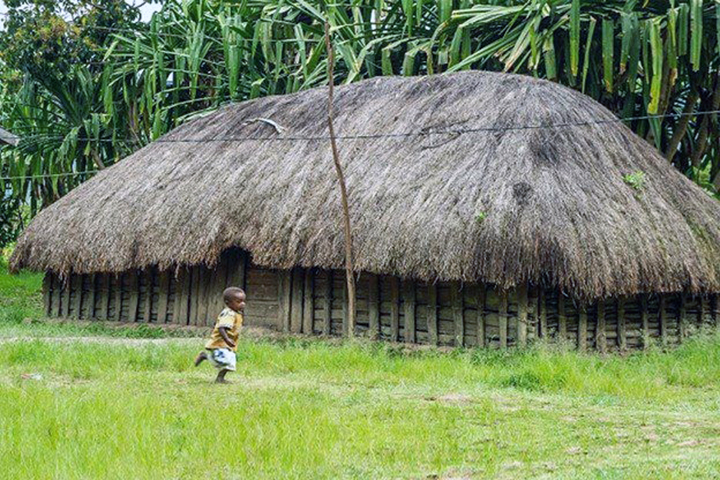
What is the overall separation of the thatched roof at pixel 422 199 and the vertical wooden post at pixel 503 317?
0.62 m

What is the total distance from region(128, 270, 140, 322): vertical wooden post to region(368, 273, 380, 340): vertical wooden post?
4.66 m

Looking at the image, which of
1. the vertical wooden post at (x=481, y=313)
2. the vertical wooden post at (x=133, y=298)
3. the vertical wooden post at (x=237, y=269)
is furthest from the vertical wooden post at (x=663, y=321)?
the vertical wooden post at (x=133, y=298)

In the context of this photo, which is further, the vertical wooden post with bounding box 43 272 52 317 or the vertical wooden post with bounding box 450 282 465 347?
the vertical wooden post with bounding box 43 272 52 317

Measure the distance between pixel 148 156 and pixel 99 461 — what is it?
493 inches

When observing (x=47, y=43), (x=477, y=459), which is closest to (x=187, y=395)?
(x=477, y=459)

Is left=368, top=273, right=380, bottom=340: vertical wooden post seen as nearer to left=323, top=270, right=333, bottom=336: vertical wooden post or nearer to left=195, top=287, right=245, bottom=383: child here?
left=323, top=270, right=333, bottom=336: vertical wooden post

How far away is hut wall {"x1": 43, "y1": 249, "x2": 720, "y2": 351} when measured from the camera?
12820 millimetres

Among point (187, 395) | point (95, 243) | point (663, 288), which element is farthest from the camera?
point (95, 243)

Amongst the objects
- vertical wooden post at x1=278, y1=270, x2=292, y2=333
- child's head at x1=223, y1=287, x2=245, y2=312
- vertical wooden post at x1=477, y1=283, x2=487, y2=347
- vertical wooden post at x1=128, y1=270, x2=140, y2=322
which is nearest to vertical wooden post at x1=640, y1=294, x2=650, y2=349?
vertical wooden post at x1=477, y1=283, x2=487, y2=347

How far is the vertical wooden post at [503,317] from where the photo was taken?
1266cm

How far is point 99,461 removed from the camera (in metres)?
6.12

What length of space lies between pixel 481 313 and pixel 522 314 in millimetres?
616

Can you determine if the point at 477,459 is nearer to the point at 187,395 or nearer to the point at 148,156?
the point at 187,395

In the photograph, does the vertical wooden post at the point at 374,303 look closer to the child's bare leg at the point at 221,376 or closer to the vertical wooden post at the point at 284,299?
the vertical wooden post at the point at 284,299
